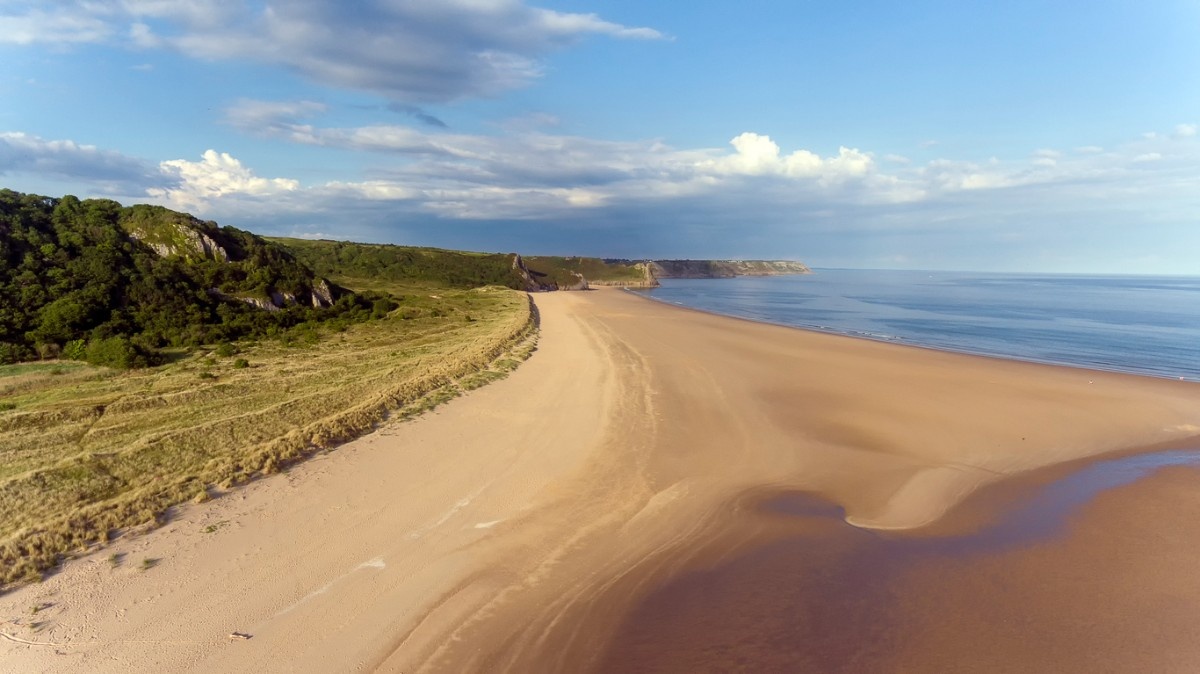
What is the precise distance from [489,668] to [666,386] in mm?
15063

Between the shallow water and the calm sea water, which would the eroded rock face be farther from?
the calm sea water

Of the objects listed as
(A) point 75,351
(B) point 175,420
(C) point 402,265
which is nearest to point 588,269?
(C) point 402,265

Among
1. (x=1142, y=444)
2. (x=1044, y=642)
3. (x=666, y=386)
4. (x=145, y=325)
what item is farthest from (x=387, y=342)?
(x=1142, y=444)

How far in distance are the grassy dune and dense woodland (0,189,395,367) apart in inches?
73.8

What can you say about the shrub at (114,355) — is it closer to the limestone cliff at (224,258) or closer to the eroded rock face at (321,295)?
the limestone cliff at (224,258)

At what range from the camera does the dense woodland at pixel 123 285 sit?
20219 millimetres

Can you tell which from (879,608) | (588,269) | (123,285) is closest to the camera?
(879,608)

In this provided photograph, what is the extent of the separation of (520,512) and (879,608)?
18.4 ft

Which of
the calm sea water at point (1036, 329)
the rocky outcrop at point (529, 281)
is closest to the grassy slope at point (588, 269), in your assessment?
Result: the rocky outcrop at point (529, 281)

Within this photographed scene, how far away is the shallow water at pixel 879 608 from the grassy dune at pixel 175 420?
24.3ft

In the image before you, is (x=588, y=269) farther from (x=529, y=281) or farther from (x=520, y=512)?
(x=520, y=512)

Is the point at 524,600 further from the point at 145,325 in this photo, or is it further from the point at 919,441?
the point at 145,325

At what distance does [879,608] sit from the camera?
7484mm

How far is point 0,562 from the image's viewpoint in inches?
262
